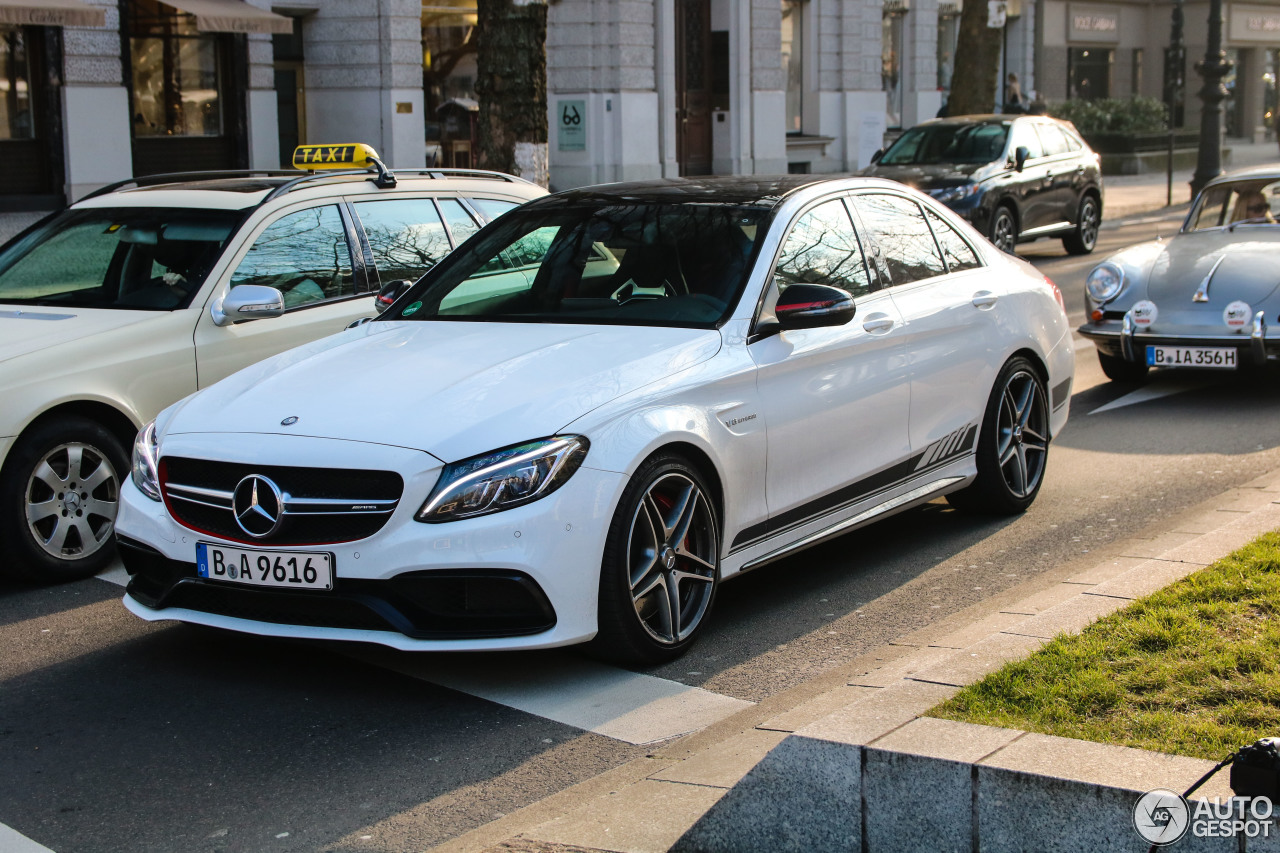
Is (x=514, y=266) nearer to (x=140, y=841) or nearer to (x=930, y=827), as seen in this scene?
(x=140, y=841)

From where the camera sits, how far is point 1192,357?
32.5 ft

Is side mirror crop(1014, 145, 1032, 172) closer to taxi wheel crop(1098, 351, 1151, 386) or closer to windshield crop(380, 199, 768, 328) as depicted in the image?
taxi wheel crop(1098, 351, 1151, 386)

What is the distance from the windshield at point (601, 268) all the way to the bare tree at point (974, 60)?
67.4 feet

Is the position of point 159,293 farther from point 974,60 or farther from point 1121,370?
point 974,60

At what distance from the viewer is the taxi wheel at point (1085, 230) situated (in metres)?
20.3

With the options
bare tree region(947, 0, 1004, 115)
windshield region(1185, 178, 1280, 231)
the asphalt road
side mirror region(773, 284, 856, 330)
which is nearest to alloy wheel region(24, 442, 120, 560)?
the asphalt road

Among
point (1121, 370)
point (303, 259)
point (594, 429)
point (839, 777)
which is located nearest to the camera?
point (839, 777)

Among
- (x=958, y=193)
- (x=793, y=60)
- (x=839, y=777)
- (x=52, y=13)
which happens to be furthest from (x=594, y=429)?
(x=793, y=60)

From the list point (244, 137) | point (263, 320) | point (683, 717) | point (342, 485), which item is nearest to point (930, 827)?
point (683, 717)

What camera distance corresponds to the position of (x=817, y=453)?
5820 millimetres

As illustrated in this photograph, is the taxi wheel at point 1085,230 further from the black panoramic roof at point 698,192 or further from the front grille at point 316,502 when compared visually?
the front grille at point 316,502

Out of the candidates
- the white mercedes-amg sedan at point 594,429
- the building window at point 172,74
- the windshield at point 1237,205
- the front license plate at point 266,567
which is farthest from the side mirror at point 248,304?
the building window at point 172,74

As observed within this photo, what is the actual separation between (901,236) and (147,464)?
334 centimetres

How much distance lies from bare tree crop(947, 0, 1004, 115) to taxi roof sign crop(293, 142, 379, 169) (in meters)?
18.9
